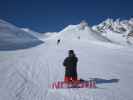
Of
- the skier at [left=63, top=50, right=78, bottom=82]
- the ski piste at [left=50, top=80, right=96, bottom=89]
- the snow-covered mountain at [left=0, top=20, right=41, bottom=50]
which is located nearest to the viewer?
the ski piste at [left=50, top=80, right=96, bottom=89]

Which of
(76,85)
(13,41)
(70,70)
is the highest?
(13,41)

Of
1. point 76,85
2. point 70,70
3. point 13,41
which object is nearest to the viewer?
point 76,85

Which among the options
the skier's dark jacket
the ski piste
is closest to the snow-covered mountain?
the skier's dark jacket

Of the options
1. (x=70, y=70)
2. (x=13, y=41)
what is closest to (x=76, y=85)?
(x=70, y=70)

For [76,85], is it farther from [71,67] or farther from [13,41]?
[13,41]

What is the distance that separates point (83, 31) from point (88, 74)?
110710 mm

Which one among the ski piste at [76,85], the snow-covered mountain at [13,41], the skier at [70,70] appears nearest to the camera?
the ski piste at [76,85]

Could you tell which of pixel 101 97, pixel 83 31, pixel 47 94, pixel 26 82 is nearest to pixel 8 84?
pixel 26 82

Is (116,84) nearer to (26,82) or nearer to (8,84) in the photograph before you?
(26,82)

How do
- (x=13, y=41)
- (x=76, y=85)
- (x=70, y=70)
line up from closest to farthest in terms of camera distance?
(x=76, y=85), (x=70, y=70), (x=13, y=41)

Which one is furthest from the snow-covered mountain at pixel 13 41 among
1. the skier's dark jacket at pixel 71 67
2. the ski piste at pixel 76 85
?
the ski piste at pixel 76 85

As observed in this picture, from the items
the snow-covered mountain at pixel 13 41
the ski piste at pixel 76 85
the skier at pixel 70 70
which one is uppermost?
the snow-covered mountain at pixel 13 41

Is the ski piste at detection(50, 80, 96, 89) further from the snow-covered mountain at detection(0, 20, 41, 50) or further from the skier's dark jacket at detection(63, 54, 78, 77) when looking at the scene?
the snow-covered mountain at detection(0, 20, 41, 50)

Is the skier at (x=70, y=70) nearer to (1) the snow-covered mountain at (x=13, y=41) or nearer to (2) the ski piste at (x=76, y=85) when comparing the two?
(2) the ski piste at (x=76, y=85)
